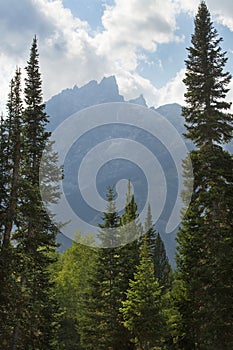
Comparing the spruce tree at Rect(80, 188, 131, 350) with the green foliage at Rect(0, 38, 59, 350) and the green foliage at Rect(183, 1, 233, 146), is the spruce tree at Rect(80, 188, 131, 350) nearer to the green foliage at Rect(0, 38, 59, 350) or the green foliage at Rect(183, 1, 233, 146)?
the green foliage at Rect(0, 38, 59, 350)

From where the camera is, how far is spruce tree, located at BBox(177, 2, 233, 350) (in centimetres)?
1647

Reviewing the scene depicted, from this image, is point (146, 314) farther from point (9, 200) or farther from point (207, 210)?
point (9, 200)

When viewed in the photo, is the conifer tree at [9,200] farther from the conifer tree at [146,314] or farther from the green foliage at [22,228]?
the conifer tree at [146,314]

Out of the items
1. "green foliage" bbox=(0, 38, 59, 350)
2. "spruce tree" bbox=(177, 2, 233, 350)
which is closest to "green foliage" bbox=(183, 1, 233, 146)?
"spruce tree" bbox=(177, 2, 233, 350)

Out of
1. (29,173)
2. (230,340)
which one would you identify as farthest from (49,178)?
(230,340)

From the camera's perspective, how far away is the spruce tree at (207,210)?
54.0ft

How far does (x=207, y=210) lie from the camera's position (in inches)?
746

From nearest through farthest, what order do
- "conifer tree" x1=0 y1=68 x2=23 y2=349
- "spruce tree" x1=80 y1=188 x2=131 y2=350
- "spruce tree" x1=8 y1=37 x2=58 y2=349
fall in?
1. "conifer tree" x1=0 y1=68 x2=23 y2=349
2. "spruce tree" x1=8 y1=37 x2=58 y2=349
3. "spruce tree" x1=80 y1=188 x2=131 y2=350

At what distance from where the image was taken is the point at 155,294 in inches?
937

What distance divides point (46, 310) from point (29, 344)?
2032 mm

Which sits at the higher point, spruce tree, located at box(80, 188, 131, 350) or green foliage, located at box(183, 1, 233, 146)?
green foliage, located at box(183, 1, 233, 146)

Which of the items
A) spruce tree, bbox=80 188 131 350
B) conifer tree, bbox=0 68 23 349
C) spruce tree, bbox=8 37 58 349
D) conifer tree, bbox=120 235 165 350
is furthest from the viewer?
spruce tree, bbox=80 188 131 350

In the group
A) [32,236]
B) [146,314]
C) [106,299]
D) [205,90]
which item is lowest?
[146,314]

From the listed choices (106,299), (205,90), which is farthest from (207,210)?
(106,299)
